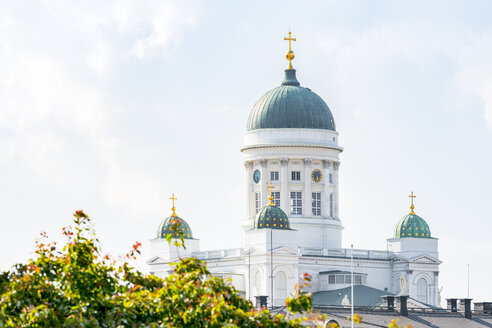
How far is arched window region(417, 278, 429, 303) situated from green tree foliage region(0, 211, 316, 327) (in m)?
109

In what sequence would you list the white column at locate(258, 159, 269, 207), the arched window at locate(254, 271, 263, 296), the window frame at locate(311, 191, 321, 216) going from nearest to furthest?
the arched window at locate(254, 271, 263, 296) < the white column at locate(258, 159, 269, 207) < the window frame at locate(311, 191, 321, 216)

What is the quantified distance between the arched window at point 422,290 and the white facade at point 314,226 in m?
0.09

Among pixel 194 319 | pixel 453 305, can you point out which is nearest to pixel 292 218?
pixel 453 305

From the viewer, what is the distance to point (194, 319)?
58969 millimetres

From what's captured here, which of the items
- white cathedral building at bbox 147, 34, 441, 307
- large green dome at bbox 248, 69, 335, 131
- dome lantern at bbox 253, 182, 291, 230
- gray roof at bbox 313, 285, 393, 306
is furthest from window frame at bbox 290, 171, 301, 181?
gray roof at bbox 313, 285, 393, 306

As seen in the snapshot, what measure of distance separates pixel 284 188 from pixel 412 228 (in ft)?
39.8

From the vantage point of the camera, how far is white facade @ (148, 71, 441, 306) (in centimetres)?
16788

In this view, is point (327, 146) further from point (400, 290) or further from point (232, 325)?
point (232, 325)

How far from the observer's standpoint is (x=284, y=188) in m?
171

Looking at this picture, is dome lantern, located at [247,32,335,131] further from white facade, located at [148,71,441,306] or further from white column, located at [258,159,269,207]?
white column, located at [258,159,269,207]

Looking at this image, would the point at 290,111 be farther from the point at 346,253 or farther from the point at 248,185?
the point at 346,253

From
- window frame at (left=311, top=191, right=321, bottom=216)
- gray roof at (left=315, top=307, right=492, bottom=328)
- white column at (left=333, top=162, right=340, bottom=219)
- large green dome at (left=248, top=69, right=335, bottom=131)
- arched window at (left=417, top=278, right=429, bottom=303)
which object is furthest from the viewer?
white column at (left=333, top=162, right=340, bottom=219)

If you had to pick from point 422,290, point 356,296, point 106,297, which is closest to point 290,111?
point 422,290

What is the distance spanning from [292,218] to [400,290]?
1175 cm
